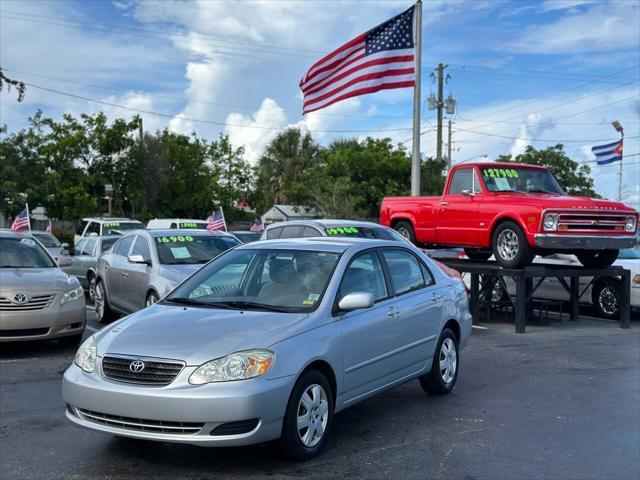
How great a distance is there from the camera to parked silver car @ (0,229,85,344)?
8.89 m

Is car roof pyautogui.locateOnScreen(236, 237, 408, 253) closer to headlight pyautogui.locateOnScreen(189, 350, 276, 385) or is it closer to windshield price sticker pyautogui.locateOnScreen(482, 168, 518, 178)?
headlight pyautogui.locateOnScreen(189, 350, 276, 385)

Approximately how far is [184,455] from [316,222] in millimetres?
6436

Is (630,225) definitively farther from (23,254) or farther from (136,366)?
(136,366)

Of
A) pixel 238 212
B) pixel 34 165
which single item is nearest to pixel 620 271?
pixel 238 212

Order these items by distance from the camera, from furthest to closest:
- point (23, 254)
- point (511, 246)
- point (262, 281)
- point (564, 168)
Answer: point (564, 168)
point (511, 246)
point (23, 254)
point (262, 281)

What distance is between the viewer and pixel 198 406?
469 centimetres

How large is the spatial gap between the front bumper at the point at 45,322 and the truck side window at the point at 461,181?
682cm

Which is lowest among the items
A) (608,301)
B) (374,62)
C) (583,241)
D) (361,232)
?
(608,301)

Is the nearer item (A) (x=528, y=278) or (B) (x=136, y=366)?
(B) (x=136, y=366)

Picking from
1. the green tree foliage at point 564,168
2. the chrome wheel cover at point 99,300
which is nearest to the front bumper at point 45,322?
the chrome wheel cover at point 99,300

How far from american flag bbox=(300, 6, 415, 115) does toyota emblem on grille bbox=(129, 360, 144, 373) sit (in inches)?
547

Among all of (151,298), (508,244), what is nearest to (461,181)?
(508,244)

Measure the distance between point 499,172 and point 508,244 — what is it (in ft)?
4.50

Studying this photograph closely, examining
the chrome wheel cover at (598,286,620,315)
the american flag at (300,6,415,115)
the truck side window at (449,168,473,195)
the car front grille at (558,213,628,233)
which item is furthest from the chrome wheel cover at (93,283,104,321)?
the chrome wheel cover at (598,286,620,315)
